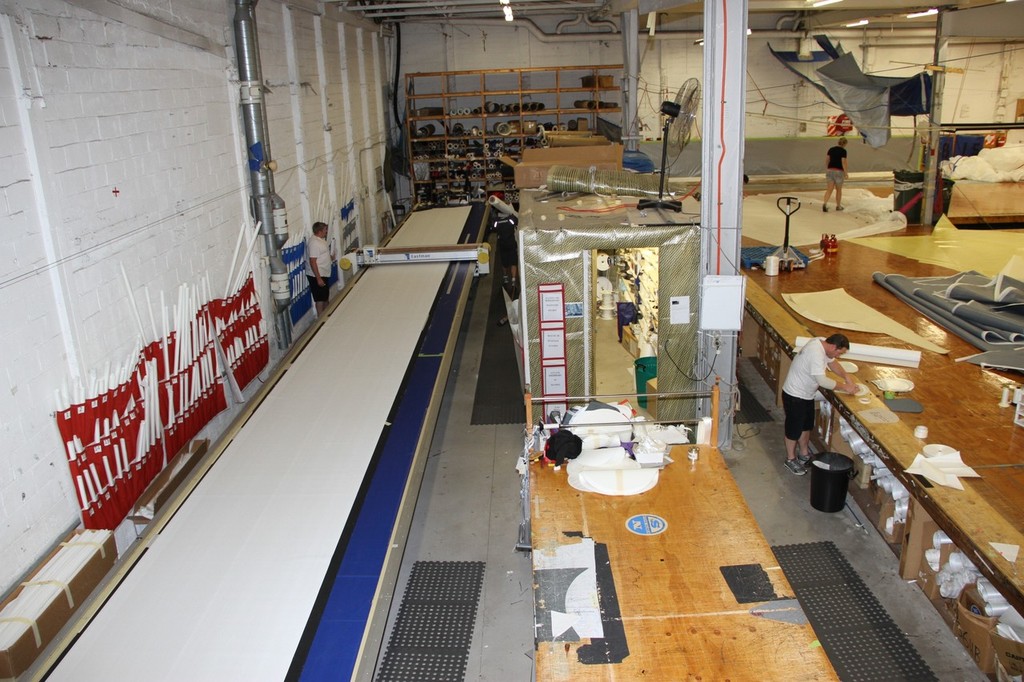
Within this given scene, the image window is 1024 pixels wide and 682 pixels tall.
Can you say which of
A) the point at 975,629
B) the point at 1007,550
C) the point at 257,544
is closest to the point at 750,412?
the point at 975,629

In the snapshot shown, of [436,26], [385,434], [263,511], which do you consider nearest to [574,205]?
[385,434]

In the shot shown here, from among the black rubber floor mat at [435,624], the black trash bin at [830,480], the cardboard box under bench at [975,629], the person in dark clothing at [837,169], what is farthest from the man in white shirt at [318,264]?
the person in dark clothing at [837,169]

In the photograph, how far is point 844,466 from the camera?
604cm

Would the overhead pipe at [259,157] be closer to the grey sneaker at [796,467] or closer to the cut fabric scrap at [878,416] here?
the grey sneaker at [796,467]

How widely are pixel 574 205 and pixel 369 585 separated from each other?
435 centimetres

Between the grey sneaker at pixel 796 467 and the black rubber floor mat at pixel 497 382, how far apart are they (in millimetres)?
2601

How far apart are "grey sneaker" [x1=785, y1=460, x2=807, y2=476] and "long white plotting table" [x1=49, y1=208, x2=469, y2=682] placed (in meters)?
3.51

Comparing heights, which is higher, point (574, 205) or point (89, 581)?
point (574, 205)

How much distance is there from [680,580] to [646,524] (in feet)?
1.61

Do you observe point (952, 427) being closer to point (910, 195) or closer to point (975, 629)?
point (975, 629)

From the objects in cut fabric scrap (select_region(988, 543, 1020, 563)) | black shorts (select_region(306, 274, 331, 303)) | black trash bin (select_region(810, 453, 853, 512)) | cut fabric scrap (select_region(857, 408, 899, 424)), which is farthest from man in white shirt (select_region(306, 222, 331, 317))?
cut fabric scrap (select_region(988, 543, 1020, 563))

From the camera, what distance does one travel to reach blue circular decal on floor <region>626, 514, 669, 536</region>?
4.26 m

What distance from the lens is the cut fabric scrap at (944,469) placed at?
4.93 metres

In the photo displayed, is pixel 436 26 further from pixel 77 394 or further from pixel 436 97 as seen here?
pixel 77 394
